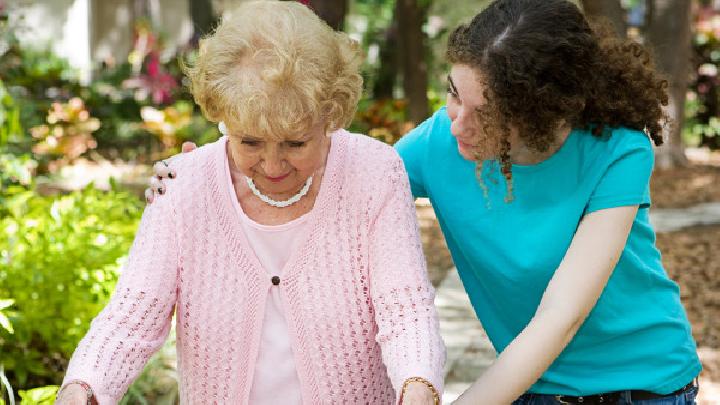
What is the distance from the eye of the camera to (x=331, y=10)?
29.3 ft

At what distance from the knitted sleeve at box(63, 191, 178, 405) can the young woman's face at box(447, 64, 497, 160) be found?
2.31ft

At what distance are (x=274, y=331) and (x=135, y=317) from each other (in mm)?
303

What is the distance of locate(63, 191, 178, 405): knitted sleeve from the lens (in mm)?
2061

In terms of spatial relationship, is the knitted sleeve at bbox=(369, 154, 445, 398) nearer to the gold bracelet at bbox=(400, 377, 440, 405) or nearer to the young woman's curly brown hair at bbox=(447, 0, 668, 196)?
the gold bracelet at bbox=(400, 377, 440, 405)

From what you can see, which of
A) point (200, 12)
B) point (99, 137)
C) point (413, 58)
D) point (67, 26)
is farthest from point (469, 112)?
point (67, 26)

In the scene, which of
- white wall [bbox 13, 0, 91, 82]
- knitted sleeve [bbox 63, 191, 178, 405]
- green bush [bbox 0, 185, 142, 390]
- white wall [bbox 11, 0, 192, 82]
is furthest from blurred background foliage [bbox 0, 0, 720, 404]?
white wall [bbox 13, 0, 91, 82]

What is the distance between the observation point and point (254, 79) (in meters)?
2.03

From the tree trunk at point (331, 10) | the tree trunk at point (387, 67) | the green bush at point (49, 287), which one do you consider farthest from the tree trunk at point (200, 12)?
the green bush at point (49, 287)

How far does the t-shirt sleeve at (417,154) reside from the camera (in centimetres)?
273

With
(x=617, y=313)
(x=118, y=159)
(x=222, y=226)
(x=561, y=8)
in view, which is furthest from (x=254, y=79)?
(x=118, y=159)

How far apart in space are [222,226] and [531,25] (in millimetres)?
846

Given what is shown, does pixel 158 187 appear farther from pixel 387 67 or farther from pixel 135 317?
pixel 387 67

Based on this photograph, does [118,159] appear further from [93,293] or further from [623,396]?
[623,396]

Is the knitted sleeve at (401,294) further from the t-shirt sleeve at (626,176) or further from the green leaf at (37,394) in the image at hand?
the green leaf at (37,394)
